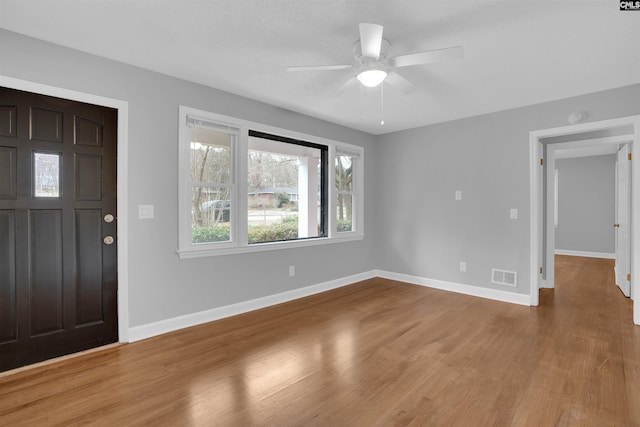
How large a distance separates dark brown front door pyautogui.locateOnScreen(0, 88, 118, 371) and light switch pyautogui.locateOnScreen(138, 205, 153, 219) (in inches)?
8.0

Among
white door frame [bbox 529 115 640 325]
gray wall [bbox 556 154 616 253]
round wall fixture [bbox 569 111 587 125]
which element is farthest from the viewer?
gray wall [bbox 556 154 616 253]

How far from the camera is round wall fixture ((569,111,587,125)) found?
3.55m

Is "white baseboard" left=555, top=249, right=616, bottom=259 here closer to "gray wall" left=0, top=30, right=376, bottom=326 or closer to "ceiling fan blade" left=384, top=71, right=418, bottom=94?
"ceiling fan blade" left=384, top=71, right=418, bottom=94

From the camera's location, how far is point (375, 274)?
217 inches

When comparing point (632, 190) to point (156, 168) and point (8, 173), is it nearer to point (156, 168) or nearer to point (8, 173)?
point (156, 168)

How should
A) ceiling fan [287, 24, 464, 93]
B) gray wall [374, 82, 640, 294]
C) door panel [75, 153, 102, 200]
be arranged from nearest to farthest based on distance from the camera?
ceiling fan [287, 24, 464, 93] < door panel [75, 153, 102, 200] < gray wall [374, 82, 640, 294]

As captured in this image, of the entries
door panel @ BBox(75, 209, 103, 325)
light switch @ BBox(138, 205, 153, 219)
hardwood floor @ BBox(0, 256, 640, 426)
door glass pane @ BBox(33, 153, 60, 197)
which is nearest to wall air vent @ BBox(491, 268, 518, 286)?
hardwood floor @ BBox(0, 256, 640, 426)

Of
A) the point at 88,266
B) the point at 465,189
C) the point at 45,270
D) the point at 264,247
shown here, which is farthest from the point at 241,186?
the point at 465,189

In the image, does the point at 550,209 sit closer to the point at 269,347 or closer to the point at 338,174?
the point at 338,174

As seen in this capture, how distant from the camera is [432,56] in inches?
82.0

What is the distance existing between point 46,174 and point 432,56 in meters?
3.07

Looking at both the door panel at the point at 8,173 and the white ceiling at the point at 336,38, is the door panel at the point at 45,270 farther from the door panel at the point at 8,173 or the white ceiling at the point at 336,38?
the white ceiling at the point at 336,38

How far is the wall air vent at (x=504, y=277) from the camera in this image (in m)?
4.07

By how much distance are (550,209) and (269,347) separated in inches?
189
